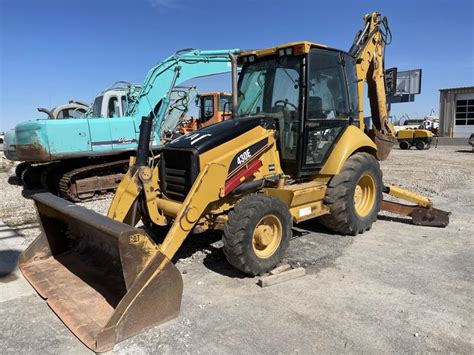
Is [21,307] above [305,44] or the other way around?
the other way around

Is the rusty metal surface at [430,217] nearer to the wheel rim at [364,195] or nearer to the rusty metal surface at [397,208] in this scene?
the rusty metal surface at [397,208]

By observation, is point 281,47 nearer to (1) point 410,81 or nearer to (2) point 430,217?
(2) point 430,217

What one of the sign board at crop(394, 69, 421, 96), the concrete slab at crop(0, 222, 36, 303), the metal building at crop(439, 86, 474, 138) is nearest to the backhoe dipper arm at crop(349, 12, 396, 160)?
the concrete slab at crop(0, 222, 36, 303)

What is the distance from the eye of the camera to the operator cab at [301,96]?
520cm

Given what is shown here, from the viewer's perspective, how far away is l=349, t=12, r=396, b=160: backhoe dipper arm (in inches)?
251

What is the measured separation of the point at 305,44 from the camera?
16.6 feet

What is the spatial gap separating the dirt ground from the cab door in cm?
119

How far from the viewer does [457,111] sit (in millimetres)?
30875

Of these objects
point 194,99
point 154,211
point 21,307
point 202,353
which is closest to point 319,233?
point 154,211

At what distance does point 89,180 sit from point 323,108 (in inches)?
235

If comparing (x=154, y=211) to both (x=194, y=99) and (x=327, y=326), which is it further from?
(x=194, y=99)

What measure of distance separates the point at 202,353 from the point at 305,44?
143 inches

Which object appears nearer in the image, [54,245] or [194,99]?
[54,245]

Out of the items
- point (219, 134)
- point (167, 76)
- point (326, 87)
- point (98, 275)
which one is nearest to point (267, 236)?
point (219, 134)
